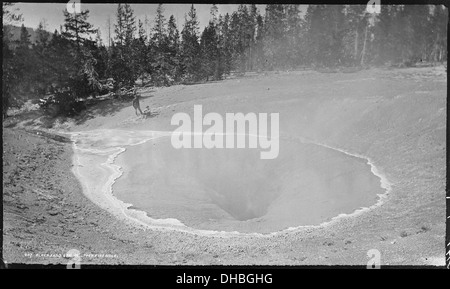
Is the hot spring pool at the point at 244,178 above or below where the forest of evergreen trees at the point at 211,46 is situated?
below

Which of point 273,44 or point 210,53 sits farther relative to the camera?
point 210,53

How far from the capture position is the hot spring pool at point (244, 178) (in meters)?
6.27

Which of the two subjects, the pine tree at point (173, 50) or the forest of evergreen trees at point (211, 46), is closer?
the forest of evergreen trees at point (211, 46)

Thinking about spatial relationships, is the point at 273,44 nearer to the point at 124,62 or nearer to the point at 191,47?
the point at 191,47

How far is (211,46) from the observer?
657 cm

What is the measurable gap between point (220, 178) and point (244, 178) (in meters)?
0.43

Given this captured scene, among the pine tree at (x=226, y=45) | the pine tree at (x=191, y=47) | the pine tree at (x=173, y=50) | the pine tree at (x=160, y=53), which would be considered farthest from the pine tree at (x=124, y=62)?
the pine tree at (x=226, y=45)

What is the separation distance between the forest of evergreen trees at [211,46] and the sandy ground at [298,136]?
0.92 ft

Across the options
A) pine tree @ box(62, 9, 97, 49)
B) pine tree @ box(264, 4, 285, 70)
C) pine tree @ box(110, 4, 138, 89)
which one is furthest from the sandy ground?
pine tree @ box(62, 9, 97, 49)

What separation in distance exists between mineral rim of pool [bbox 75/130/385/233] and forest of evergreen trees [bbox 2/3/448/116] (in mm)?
1053

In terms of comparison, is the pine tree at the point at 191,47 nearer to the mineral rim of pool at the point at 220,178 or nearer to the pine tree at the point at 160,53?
the pine tree at the point at 160,53

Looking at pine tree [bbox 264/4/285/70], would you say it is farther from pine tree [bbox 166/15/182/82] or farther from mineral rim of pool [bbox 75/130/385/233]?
pine tree [bbox 166/15/182/82]

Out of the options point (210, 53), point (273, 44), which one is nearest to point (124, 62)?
point (210, 53)

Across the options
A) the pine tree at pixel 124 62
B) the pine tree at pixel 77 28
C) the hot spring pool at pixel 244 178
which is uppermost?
the pine tree at pixel 77 28
